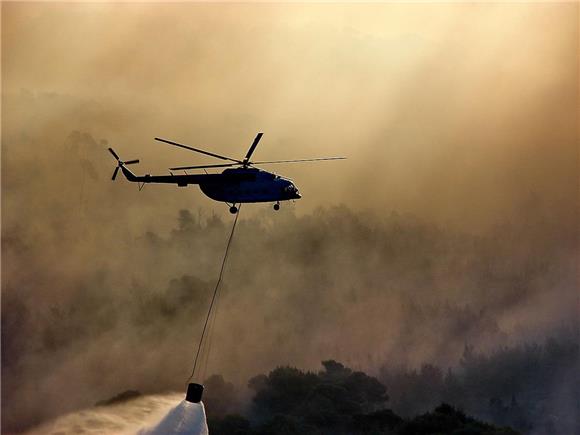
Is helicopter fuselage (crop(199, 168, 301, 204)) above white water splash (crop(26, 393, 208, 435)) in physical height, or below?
above

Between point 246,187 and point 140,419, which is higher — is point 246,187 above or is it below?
above

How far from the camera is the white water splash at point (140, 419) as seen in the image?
7469cm

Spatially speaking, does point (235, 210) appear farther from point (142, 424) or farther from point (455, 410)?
point (455, 410)

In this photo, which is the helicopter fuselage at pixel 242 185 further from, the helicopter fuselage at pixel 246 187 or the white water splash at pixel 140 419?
the white water splash at pixel 140 419

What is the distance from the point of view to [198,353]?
4323 inches

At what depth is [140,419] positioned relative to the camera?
3391 inches

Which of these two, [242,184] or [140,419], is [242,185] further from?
[140,419]

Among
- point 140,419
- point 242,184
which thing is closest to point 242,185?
point 242,184

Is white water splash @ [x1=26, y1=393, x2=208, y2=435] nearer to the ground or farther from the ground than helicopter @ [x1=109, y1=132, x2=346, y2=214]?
nearer to the ground

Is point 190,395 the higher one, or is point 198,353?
point 198,353

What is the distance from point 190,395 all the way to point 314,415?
4444cm

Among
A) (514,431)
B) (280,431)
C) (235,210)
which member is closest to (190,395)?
(235,210)

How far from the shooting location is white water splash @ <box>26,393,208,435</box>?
7469cm

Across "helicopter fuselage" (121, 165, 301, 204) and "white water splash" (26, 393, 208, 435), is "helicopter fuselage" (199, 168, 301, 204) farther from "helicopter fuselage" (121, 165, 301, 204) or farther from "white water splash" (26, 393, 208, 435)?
"white water splash" (26, 393, 208, 435)
